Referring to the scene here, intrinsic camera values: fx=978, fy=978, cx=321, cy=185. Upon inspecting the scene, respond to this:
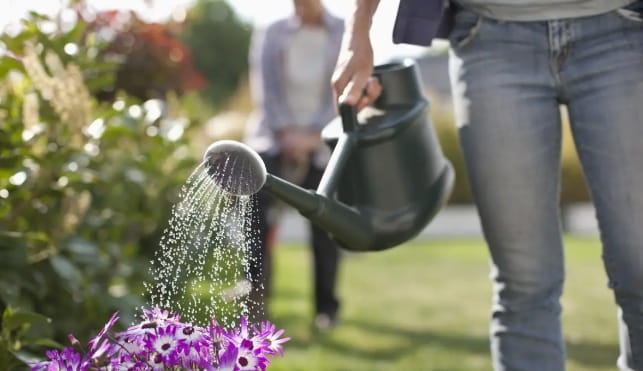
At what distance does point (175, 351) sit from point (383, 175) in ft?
2.40

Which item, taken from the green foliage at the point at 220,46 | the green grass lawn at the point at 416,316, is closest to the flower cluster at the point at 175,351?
the green grass lawn at the point at 416,316

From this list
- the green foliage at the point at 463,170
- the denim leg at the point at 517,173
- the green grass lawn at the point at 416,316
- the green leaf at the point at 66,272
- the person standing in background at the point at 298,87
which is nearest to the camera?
the denim leg at the point at 517,173

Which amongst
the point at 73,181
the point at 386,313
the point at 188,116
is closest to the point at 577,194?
the point at 386,313

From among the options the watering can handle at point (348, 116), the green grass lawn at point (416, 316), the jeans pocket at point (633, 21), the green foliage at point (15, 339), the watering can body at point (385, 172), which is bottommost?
the green grass lawn at point (416, 316)

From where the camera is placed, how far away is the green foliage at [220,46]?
143ft

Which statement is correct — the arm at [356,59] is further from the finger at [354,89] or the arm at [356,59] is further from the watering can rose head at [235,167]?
the watering can rose head at [235,167]

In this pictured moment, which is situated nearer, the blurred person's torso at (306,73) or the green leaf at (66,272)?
the green leaf at (66,272)

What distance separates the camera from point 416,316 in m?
4.65

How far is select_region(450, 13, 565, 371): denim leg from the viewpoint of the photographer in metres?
1.94

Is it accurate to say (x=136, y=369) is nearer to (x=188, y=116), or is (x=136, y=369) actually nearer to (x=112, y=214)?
(x=112, y=214)

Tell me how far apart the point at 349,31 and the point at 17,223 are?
1057 millimetres

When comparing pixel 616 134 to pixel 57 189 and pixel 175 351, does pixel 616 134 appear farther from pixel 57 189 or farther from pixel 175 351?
pixel 57 189

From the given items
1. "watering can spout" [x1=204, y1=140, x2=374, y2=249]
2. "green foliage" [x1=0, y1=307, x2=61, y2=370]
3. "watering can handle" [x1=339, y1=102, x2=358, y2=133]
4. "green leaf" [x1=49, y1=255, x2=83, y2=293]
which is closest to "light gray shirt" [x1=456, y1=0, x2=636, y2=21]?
"watering can handle" [x1=339, y1=102, x2=358, y2=133]

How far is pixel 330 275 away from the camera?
4.27m
